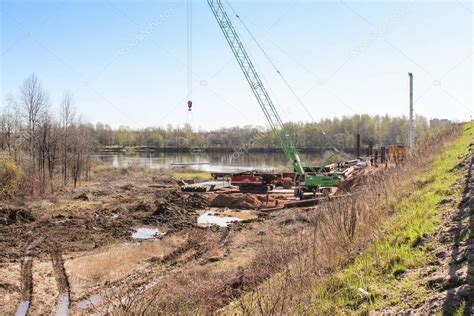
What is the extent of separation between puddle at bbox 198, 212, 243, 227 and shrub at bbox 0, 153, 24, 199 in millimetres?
12623

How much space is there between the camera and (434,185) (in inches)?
437

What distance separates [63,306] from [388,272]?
886cm

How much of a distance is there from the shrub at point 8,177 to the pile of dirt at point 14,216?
6173 mm

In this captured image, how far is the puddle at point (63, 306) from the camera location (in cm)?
1123

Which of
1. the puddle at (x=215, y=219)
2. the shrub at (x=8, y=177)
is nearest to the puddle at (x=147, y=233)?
A: the puddle at (x=215, y=219)

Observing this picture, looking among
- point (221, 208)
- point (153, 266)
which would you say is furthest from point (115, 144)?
point (153, 266)

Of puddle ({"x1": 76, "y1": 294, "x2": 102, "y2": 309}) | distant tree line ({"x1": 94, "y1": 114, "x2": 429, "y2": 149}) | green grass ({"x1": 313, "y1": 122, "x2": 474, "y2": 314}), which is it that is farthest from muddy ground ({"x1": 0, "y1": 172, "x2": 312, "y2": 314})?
distant tree line ({"x1": 94, "y1": 114, "x2": 429, "y2": 149})

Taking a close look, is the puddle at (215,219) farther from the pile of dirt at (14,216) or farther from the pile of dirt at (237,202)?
the pile of dirt at (14,216)

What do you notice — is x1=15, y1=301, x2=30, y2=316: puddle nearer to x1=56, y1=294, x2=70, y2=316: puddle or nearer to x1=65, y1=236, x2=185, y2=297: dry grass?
x1=56, y1=294, x2=70, y2=316: puddle

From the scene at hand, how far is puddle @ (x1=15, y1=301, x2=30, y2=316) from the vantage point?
11.1m

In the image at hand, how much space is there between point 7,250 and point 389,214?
14.0 meters

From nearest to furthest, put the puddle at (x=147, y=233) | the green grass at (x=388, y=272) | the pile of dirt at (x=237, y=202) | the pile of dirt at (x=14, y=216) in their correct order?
the green grass at (x=388, y=272) < the puddle at (x=147, y=233) < the pile of dirt at (x=14, y=216) < the pile of dirt at (x=237, y=202)

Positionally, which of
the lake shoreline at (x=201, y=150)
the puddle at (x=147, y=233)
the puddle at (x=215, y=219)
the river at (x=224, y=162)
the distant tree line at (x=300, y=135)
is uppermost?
the distant tree line at (x=300, y=135)

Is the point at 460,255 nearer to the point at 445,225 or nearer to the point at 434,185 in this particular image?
the point at 445,225
